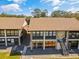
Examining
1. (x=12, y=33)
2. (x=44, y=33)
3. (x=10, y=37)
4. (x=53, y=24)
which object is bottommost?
(x=10, y=37)

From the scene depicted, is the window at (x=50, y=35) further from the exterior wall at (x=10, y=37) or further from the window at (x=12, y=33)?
the window at (x=12, y=33)

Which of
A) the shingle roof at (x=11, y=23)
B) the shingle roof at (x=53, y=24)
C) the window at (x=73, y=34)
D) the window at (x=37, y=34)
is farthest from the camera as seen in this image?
the shingle roof at (x=11, y=23)

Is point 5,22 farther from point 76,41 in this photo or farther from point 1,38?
point 76,41

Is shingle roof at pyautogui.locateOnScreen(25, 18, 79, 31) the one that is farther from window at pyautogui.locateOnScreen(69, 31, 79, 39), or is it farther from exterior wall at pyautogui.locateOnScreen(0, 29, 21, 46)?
exterior wall at pyautogui.locateOnScreen(0, 29, 21, 46)

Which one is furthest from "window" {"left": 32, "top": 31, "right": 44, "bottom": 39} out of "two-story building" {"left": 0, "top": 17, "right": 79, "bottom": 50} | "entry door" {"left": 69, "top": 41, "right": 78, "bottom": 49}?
"entry door" {"left": 69, "top": 41, "right": 78, "bottom": 49}

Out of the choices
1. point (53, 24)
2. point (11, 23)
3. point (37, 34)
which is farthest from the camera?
point (11, 23)

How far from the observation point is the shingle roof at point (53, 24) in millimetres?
45188

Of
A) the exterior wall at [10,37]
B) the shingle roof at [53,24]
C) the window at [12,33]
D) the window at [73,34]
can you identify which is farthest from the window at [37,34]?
the window at [73,34]

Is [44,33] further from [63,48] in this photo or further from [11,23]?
[11,23]

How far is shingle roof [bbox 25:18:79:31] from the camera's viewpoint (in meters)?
45.2

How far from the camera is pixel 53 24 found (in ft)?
155

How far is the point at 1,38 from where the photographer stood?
4769 cm

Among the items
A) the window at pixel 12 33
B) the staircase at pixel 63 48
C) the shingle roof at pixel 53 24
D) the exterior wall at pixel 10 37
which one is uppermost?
the shingle roof at pixel 53 24

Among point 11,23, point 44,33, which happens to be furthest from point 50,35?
point 11,23
